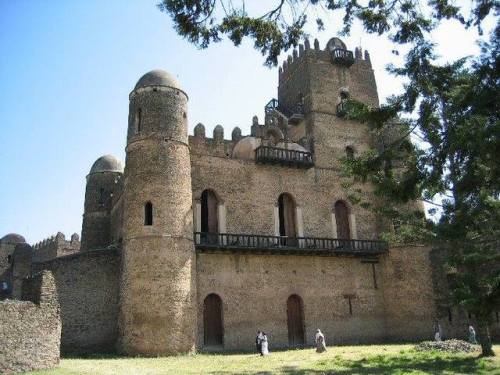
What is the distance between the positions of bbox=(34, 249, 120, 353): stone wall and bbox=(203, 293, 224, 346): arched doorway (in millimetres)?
3487

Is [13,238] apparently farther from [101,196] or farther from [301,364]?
[301,364]

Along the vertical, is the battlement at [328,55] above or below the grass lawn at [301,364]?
above

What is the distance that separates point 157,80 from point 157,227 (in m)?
6.36

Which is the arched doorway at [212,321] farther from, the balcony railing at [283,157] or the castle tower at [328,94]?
the castle tower at [328,94]

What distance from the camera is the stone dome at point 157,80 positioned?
70.3 ft

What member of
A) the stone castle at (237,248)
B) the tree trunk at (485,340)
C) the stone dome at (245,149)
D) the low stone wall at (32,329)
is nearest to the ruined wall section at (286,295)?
the stone castle at (237,248)

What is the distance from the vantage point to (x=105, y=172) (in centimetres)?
2711

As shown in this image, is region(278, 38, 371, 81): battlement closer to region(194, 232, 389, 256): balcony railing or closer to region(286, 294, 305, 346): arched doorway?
region(194, 232, 389, 256): balcony railing

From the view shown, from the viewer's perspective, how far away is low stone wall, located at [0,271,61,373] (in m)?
13.1

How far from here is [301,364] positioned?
1503 centimetres

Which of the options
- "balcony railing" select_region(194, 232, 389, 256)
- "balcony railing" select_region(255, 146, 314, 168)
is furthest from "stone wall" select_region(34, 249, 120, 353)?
"balcony railing" select_region(255, 146, 314, 168)

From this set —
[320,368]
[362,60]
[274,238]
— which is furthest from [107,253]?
[362,60]

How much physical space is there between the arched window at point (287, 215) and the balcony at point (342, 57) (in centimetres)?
912

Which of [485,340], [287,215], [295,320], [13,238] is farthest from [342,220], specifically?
[13,238]
